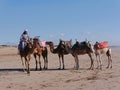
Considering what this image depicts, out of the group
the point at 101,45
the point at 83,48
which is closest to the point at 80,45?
the point at 83,48

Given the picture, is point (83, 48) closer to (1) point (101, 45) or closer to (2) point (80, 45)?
(2) point (80, 45)

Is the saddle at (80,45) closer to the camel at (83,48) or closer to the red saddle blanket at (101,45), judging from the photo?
the camel at (83,48)

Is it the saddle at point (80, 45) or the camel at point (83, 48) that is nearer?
the camel at point (83, 48)

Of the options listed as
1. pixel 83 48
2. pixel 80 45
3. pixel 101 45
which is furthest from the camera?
pixel 80 45

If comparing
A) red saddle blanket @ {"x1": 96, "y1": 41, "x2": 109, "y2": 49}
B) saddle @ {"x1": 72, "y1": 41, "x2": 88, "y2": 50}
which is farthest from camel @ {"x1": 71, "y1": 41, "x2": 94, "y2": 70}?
red saddle blanket @ {"x1": 96, "y1": 41, "x2": 109, "y2": 49}

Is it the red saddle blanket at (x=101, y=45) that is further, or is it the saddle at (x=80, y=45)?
the saddle at (x=80, y=45)

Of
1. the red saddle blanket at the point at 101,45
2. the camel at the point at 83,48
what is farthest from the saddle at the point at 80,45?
the red saddle blanket at the point at 101,45

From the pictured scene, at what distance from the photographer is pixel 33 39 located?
25.1 meters

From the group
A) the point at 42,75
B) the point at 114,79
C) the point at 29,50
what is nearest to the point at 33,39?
the point at 29,50

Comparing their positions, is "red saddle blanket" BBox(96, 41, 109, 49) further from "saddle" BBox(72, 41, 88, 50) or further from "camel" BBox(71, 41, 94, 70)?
"saddle" BBox(72, 41, 88, 50)

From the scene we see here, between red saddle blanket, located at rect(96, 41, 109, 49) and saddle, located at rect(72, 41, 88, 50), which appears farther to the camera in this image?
saddle, located at rect(72, 41, 88, 50)

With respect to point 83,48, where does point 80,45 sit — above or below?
above

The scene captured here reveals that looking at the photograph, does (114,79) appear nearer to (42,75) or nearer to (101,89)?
(101,89)

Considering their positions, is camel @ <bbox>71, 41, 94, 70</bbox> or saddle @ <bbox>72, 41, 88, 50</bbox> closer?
camel @ <bbox>71, 41, 94, 70</bbox>
